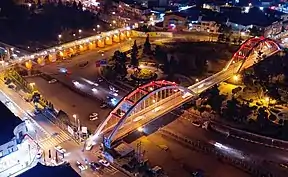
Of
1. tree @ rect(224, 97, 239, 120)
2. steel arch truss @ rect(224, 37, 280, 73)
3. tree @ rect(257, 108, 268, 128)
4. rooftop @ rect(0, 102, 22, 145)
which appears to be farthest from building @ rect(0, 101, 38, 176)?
steel arch truss @ rect(224, 37, 280, 73)

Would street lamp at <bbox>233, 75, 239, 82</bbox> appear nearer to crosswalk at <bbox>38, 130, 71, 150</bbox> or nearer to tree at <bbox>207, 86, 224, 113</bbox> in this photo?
tree at <bbox>207, 86, 224, 113</bbox>

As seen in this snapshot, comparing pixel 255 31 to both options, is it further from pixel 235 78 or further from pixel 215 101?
pixel 215 101

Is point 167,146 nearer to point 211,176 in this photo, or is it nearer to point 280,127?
point 211,176

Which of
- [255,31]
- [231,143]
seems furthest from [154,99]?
[255,31]

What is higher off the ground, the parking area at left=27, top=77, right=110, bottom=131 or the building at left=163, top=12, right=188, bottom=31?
the building at left=163, top=12, right=188, bottom=31

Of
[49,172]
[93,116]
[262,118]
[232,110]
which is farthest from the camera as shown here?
[93,116]

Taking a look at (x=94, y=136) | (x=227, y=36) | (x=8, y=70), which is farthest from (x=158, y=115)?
(x=227, y=36)

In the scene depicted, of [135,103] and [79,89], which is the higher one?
[135,103]

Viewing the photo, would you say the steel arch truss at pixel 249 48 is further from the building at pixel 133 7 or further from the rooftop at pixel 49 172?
the rooftop at pixel 49 172
